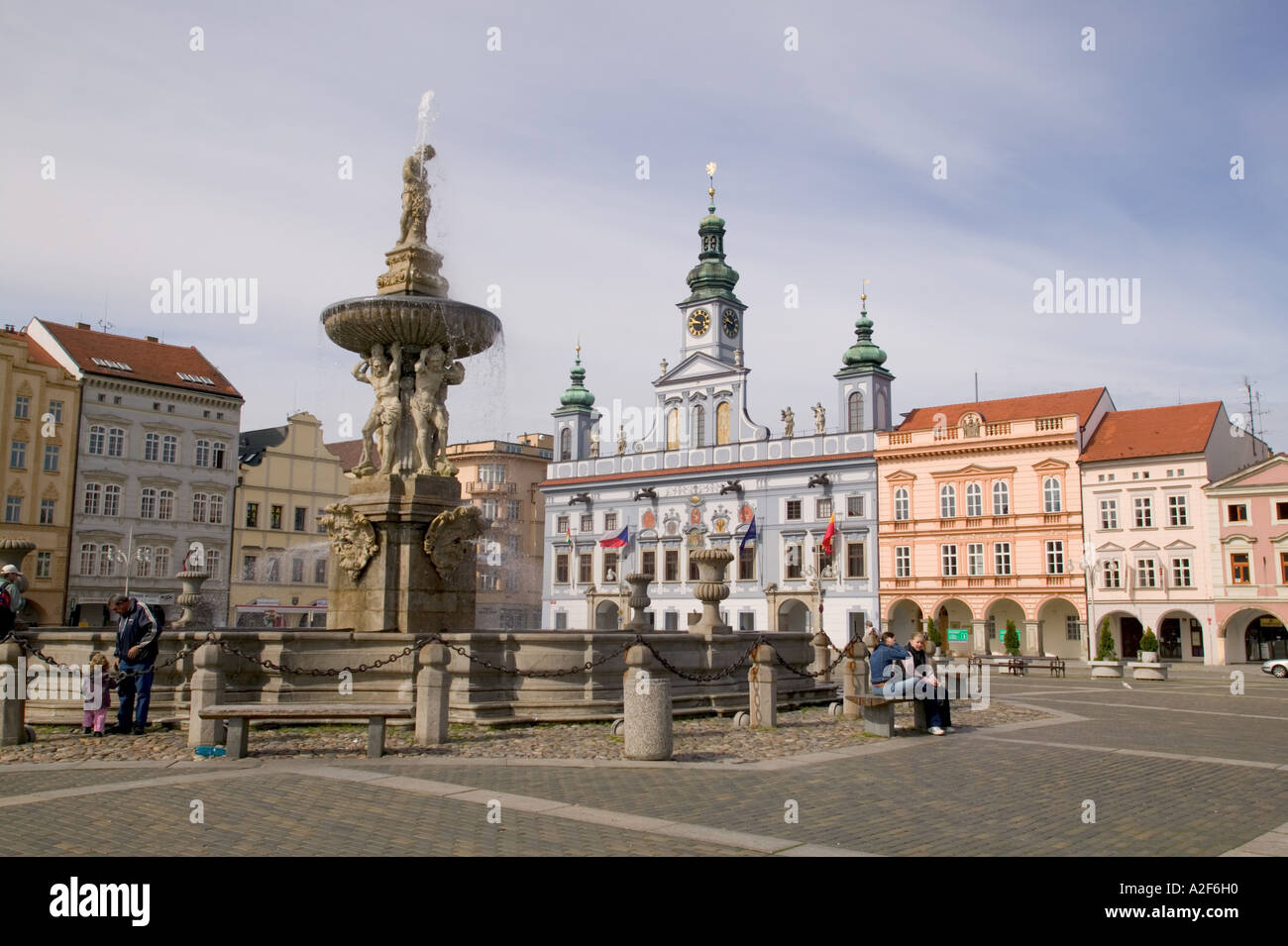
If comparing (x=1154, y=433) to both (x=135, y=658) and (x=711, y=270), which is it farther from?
(x=135, y=658)

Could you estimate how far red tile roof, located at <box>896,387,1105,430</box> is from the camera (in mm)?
50094

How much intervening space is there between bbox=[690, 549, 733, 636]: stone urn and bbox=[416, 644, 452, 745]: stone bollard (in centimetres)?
565

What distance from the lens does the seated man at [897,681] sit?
13859 millimetres

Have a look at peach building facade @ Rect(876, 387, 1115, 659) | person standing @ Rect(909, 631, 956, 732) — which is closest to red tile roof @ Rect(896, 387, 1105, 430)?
peach building facade @ Rect(876, 387, 1115, 659)

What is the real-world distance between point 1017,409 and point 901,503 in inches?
282

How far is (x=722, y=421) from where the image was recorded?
2324 inches

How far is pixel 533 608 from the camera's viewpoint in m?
66.3

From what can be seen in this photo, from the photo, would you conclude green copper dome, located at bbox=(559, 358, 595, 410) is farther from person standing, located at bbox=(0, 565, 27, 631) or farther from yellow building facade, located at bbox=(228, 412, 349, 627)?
person standing, located at bbox=(0, 565, 27, 631)

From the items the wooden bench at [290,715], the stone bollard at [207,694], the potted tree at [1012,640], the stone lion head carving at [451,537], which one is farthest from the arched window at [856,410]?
the wooden bench at [290,715]

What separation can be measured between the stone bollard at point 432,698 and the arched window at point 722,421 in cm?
4726

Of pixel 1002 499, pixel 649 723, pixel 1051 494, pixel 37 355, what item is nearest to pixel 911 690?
pixel 649 723
